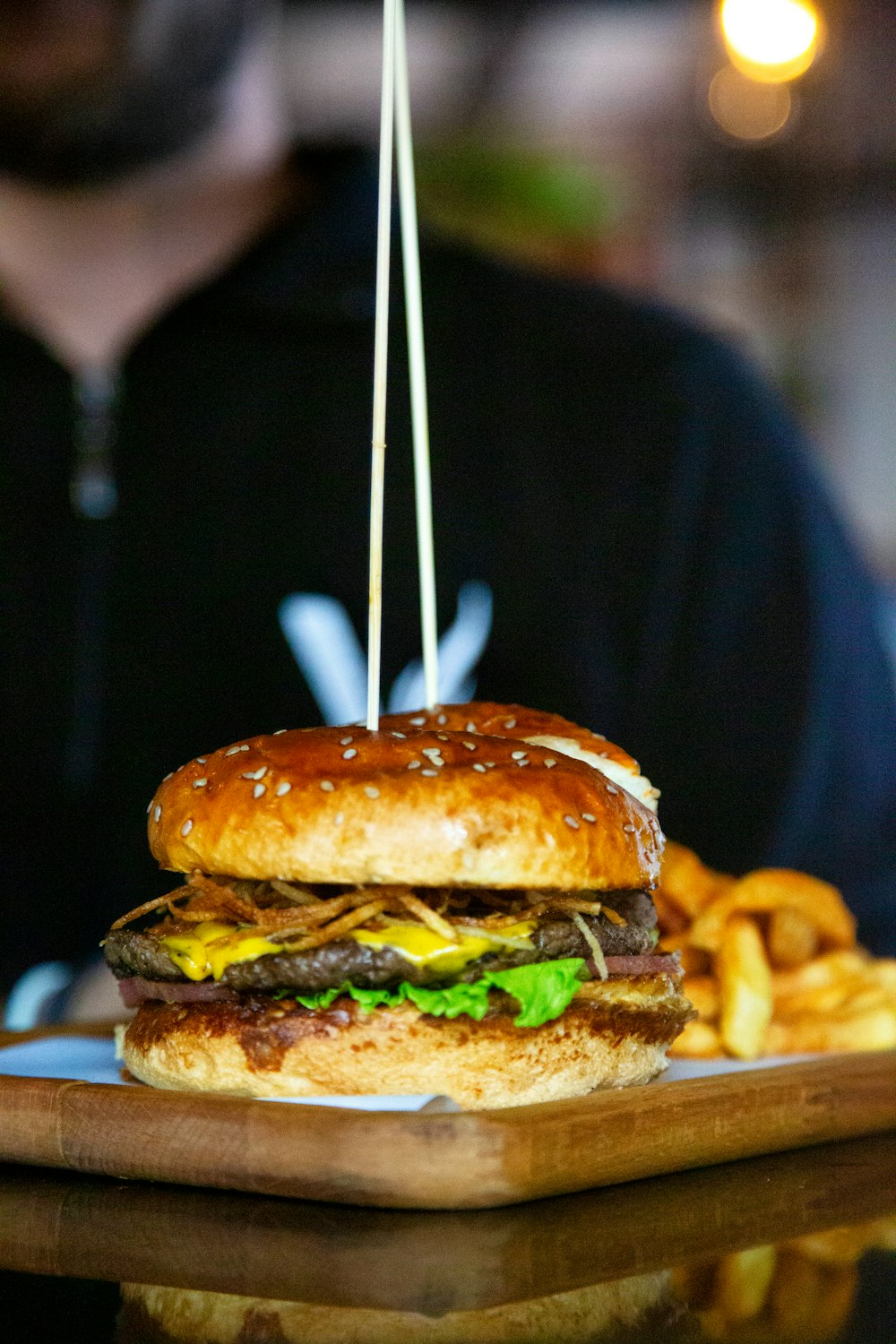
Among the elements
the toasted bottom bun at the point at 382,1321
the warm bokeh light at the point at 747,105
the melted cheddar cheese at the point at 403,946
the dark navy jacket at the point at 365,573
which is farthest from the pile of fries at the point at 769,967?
the warm bokeh light at the point at 747,105

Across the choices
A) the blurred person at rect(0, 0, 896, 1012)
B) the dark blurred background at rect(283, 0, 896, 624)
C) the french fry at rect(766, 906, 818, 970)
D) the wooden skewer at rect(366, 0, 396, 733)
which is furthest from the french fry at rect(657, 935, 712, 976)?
the dark blurred background at rect(283, 0, 896, 624)

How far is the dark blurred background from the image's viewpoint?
6648 mm

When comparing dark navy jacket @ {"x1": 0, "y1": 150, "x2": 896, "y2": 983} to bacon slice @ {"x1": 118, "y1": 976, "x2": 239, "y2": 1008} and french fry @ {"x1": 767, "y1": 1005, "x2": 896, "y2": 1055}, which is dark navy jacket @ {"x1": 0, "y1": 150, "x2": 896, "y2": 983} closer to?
french fry @ {"x1": 767, "y1": 1005, "x2": 896, "y2": 1055}

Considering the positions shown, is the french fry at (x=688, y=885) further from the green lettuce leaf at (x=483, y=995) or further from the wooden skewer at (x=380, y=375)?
the wooden skewer at (x=380, y=375)

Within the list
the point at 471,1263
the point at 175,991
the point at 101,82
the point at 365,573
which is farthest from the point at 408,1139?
the point at 101,82

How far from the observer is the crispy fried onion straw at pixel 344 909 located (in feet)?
5.97

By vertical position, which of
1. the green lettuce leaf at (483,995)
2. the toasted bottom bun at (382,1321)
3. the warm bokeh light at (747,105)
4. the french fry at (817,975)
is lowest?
the french fry at (817,975)

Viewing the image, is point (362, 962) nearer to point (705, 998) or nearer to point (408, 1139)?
point (408, 1139)

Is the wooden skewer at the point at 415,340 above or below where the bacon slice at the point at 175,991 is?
Answer: above

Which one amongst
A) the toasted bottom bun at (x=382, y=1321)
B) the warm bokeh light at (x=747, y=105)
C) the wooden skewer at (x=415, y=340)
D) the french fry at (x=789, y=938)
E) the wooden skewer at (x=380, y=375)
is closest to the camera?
the toasted bottom bun at (x=382, y=1321)

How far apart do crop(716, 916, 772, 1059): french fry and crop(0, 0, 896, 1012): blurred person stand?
153 cm

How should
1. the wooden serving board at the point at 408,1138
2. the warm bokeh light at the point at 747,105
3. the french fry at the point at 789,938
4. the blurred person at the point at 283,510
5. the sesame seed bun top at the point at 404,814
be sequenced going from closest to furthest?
the wooden serving board at the point at 408,1138 → the sesame seed bun top at the point at 404,814 → the french fry at the point at 789,938 → the blurred person at the point at 283,510 → the warm bokeh light at the point at 747,105

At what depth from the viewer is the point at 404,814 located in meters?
1.78

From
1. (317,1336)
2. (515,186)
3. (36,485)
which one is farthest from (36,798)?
(515,186)
